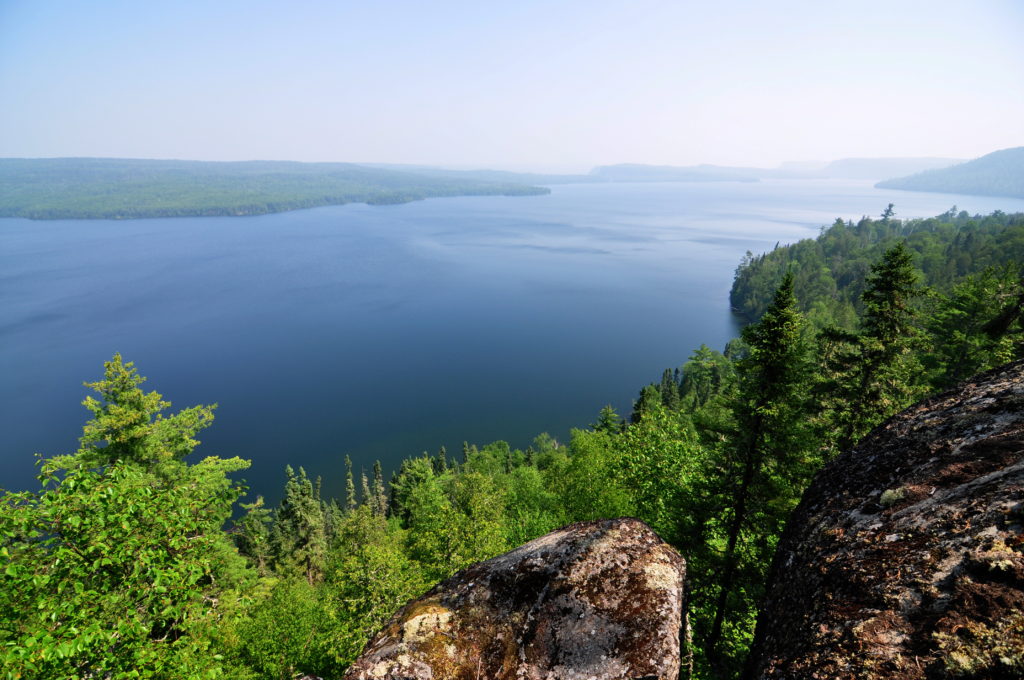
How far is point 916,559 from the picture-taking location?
4.25m

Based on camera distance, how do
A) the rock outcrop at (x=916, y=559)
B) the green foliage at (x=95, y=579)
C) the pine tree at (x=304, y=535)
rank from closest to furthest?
the rock outcrop at (x=916, y=559), the green foliage at (x=95, y=579), the pine tree at (x=304, y=535)

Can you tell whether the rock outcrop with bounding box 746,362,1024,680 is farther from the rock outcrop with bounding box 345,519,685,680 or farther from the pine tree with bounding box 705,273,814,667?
the pine tree with bounding box 705,273,814,667

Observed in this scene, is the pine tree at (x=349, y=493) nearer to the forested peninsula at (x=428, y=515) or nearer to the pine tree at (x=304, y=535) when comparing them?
the pine tree at (x=304, y=535)

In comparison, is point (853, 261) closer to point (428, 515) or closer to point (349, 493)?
Answer: point (349, 493)

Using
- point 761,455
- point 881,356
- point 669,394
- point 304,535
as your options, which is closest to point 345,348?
point 304,535

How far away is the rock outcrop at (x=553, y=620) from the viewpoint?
5.97 meters

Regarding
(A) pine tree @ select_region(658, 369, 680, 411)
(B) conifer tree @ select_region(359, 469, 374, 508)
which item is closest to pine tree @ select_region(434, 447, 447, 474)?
(B) conifer tree @ select_region(359, 469, 374, 508)

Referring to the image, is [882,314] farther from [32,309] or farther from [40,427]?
[32,309]

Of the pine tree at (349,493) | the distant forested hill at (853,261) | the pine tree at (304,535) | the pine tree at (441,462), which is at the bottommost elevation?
the pine tree at (349,493)

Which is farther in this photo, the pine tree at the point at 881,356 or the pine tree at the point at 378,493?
the pine tree at the point at 378,493

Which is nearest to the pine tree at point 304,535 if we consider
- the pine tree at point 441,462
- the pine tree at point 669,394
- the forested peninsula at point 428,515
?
the forested peninsula at point 428,515

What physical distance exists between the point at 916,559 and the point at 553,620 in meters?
4.48

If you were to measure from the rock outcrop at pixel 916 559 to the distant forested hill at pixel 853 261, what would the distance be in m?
84.0

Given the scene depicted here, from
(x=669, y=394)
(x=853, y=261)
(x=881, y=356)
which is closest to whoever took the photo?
(x=881, y=356)
